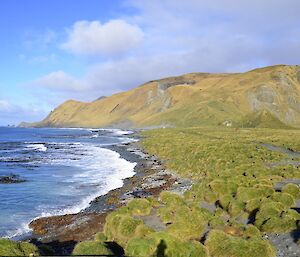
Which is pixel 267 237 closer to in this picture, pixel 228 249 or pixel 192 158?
pixel 228 249

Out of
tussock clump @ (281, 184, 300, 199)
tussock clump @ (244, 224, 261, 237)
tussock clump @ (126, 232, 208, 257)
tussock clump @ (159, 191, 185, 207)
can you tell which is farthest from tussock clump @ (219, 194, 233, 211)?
tussock clump @ (126, 232, 208, 257)

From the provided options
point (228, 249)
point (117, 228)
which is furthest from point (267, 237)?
point (117, 228)

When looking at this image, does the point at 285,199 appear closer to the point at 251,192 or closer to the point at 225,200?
the point at 251,192

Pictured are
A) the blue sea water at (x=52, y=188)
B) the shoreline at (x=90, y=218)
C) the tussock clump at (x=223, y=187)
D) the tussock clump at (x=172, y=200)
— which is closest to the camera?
the shoreline at (x=90, y=218)

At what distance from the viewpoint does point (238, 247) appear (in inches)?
499

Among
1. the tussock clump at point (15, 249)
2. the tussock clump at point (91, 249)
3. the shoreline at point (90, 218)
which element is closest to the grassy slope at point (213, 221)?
the tussock clump at point (91, 249)

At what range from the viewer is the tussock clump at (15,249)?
10.5 m

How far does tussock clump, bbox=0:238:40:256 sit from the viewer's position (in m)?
10.5

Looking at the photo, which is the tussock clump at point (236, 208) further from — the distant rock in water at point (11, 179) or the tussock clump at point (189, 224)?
the distant rock in water at point (11, 179)

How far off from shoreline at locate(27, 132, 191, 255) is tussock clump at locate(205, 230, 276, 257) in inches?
241

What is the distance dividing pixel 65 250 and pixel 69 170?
29941 millimetres

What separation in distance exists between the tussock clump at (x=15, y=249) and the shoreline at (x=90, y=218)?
1.54 metres

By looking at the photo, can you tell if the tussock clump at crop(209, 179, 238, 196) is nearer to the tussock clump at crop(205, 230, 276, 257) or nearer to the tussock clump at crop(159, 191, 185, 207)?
the tussock clump at crop(159, 191, 185, 207)

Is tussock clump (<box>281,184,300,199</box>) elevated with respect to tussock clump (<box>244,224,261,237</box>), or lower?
elevated
